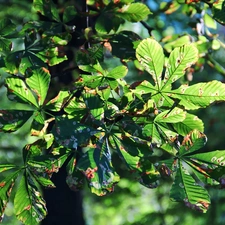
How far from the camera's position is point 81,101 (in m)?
0.98

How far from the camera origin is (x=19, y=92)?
1.04 metres

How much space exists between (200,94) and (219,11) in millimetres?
323

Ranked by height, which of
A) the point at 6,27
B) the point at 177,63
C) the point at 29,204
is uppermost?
the point at 177,63

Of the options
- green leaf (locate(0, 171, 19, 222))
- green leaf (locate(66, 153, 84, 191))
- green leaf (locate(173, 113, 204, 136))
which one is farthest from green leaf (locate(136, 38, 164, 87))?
green leaf (locate(0, 171, 19, 222))

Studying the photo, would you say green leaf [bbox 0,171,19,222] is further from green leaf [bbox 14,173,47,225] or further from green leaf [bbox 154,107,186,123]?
green leaf [bbox 154,107,186,123]

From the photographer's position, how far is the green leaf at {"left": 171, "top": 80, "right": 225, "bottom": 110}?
99 centimetres

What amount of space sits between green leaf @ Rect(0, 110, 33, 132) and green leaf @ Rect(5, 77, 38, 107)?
1.0 inches

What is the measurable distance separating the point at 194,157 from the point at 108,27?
48cm

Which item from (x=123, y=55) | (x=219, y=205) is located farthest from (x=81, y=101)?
(x=219, y=205)

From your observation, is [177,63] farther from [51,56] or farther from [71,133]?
[51,56]

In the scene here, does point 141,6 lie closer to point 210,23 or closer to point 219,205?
point 210,23

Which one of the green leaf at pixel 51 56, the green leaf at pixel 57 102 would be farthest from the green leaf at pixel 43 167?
the green leaf at pixel 51 56

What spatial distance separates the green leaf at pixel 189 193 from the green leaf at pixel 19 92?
318 millimetres

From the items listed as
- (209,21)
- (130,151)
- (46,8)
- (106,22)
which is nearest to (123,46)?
(106,22)
